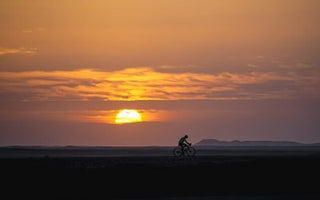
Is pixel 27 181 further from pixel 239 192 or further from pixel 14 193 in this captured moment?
pixel 239 192

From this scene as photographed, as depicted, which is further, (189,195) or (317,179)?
(317,179)

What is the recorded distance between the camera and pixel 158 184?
40125 millimetres

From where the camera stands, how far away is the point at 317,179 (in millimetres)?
41281

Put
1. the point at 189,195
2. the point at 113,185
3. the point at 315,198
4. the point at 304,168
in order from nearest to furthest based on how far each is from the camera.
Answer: the point at 315,198
the point at 189,195
the point at 113,185
the point at 304,168

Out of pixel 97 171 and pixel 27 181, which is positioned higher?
pixel 97 171

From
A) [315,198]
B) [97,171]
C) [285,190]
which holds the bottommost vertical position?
[315,198]

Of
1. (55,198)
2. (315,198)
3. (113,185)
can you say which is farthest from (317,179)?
(55,198)

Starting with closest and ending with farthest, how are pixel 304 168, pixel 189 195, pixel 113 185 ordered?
pixel 189 195
pixel 113 185
pixel 304 168

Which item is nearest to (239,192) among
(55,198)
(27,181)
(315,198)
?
(315,198)

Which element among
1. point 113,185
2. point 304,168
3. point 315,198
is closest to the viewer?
point 315,198

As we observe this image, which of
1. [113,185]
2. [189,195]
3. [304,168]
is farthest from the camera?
[304,168]

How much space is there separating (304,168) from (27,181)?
18290 millimetres

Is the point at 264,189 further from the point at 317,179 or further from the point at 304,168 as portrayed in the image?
the point at 304,168

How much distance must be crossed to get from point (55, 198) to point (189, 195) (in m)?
6.76
